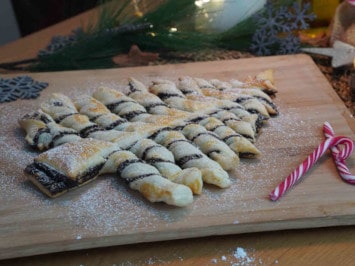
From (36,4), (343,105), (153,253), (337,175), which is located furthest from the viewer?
(36,4)

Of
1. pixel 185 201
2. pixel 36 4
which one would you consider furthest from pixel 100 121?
pixel 36 4

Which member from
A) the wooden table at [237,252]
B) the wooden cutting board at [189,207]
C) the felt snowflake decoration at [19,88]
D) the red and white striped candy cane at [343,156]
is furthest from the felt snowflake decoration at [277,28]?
the wooden table at [237,252]

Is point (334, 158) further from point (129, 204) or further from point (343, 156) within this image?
point (129, 204)

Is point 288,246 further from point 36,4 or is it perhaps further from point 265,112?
point 36,4

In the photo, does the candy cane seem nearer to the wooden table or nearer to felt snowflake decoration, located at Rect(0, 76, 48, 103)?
the wooden table

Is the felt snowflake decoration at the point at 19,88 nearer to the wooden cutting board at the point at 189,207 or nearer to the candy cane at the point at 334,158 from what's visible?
the wooden cutting board at the point at 189,207

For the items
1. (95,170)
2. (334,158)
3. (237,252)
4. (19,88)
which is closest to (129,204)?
(95,170)
